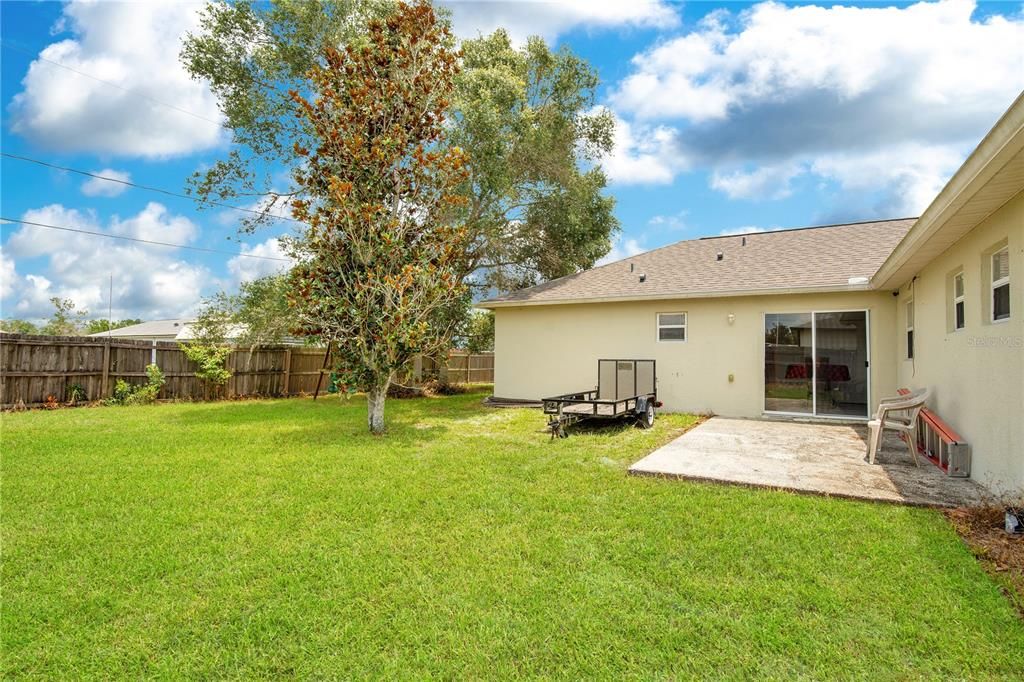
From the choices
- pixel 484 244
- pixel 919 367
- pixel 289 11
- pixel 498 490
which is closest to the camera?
pixel 498 490

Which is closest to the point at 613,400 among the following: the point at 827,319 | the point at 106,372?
the point at 827,319

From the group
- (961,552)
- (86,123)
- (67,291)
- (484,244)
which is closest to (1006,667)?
(961,552)

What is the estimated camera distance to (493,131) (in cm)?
1311

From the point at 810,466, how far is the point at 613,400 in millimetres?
4593

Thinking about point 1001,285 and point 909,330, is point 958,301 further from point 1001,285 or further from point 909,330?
point 909,330

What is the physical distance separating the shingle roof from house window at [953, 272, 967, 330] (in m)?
3.25

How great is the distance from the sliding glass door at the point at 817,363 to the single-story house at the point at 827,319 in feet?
0.07

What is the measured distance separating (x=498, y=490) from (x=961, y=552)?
360 cm

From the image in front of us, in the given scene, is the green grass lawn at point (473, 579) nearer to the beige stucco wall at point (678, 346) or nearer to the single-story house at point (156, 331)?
the beige stucco wall at point (678, 346)

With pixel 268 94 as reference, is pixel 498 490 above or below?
below

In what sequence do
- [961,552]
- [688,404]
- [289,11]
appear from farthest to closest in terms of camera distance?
1. [289,11]
2. [688,404]
3. [961,552]

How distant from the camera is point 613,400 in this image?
33.8ft

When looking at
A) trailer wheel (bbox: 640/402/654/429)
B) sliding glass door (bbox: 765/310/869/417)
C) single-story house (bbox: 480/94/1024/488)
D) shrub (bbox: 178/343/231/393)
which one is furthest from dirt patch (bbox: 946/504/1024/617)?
shrub (bbox: 178/343/231/393)

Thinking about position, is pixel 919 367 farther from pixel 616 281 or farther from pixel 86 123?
pixel 86 123
